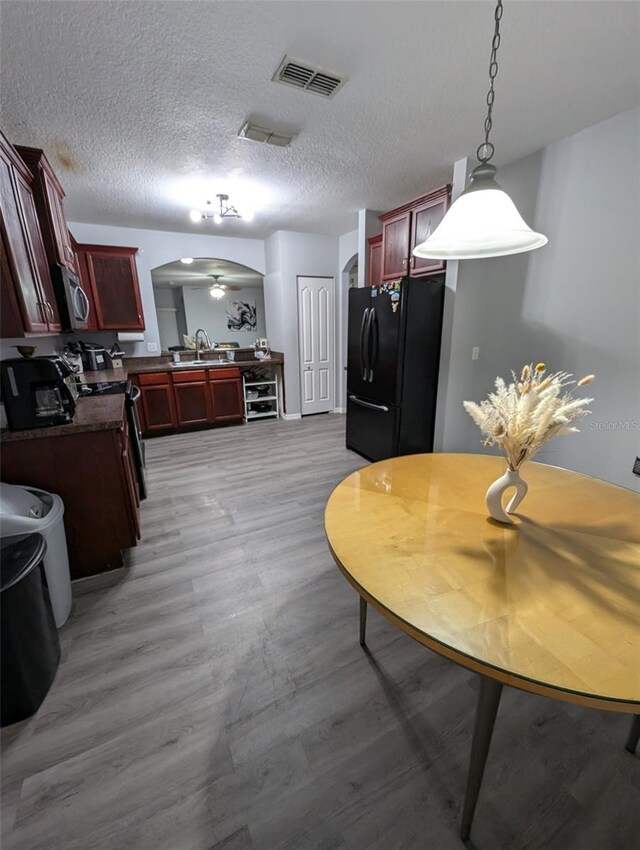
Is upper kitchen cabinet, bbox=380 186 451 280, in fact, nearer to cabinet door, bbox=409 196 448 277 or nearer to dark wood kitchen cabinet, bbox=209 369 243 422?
cabinet door, bbox=409 196 448 277

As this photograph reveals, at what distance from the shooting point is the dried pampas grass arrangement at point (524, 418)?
980 mm

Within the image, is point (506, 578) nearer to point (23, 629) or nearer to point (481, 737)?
point (481, 737)

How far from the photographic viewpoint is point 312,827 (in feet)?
3.24

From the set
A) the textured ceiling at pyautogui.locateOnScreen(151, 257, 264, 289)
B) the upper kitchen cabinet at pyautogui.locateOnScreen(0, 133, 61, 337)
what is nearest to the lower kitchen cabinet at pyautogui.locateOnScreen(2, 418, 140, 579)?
the upper kitchen cabinet at pyautogui.locateOnScreen(0, 133, 61, 337)

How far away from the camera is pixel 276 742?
1.19m

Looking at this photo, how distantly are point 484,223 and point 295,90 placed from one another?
56.9 inches

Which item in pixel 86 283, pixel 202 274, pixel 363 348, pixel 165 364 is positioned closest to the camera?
pixel 363 348

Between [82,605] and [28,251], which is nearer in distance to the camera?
[82,605]

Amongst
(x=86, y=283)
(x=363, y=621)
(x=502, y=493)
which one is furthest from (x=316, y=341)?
(x=502, y=493)

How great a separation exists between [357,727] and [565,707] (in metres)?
0.80

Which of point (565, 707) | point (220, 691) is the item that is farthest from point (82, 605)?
point (565, 707)

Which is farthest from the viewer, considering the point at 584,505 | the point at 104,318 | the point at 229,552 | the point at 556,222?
the point at 104,318

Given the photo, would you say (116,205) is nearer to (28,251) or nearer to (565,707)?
(28,251)

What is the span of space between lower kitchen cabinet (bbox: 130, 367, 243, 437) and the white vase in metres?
4.06
